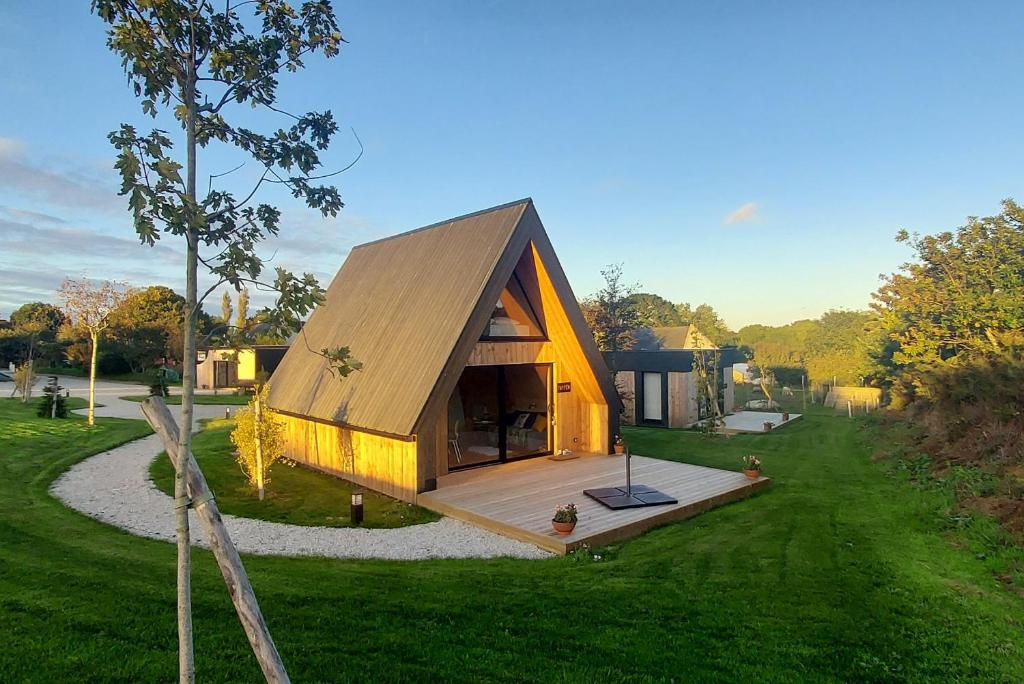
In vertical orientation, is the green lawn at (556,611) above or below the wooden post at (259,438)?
below

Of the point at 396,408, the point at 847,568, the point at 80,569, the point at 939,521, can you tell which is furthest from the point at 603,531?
the point at 80,569

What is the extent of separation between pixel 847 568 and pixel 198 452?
13204 millimetres

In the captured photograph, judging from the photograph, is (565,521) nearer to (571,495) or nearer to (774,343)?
(571,495)

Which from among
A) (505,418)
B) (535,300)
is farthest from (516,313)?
(505,418)

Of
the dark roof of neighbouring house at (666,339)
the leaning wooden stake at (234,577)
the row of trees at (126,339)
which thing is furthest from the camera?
the row of trees at (126,339)

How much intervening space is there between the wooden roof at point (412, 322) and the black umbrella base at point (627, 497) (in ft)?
9.75

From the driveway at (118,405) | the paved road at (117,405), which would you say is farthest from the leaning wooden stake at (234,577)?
the paved road at (117,405)

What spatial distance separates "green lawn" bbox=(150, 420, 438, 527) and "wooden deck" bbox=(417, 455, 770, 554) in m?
0.70

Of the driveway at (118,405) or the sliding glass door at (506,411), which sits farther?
the driveway at (118,405)

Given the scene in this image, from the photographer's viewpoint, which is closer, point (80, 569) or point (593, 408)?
point (80, 569)

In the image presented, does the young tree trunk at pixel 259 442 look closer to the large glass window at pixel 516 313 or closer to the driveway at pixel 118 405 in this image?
the large glass window at pixel 516 313

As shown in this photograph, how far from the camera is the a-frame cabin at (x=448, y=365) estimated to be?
9375mm

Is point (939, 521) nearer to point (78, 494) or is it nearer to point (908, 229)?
point (78, 494)

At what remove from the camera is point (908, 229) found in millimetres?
21922
